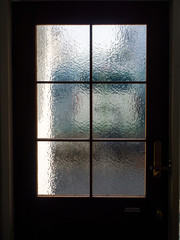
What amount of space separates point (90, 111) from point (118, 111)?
179mm

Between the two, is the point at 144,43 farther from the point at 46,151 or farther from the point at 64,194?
the point at 64,194

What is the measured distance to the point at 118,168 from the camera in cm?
198

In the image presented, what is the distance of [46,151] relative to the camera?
1991 millimetres

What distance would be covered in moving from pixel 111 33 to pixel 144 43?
0.71ft

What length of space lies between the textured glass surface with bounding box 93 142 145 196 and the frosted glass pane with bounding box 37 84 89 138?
0.56 feet

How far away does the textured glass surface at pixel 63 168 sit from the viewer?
1.99 meters
